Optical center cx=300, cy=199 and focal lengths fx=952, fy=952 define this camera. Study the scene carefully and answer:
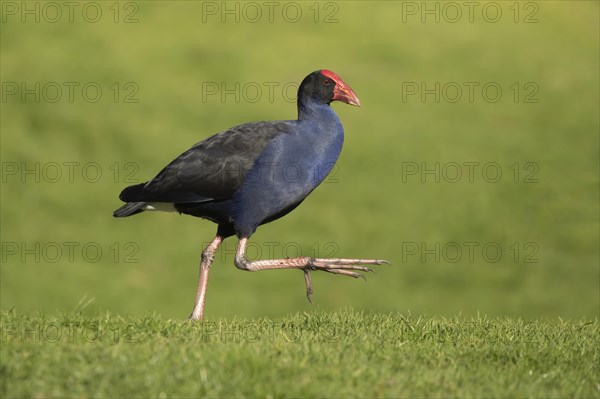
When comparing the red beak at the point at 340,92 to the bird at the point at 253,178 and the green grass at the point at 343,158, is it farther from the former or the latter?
the green grass at the point at 343,158

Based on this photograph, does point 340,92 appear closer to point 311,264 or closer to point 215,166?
point 215,166

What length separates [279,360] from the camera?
21.8 ft

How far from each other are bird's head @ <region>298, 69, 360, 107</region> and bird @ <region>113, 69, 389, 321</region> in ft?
0.35

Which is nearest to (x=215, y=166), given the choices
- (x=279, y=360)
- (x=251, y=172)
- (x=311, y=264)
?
(x=251, y=172)

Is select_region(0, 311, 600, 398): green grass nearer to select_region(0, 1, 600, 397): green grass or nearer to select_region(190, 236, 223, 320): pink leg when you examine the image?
select_region(190, 236, 223, 320): pink leg

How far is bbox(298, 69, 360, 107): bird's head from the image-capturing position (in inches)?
393

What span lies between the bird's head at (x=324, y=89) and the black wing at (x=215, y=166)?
0.52 meters

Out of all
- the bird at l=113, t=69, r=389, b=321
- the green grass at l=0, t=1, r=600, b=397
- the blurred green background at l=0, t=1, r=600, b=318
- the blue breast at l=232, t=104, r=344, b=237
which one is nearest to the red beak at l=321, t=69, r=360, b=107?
the bird at l=113, t=69, r=389, b=321

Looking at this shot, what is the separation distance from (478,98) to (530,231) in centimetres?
466

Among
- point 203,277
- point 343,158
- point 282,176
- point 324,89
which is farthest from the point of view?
point 343,158

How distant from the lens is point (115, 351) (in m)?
6.61

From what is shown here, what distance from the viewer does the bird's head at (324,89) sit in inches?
393

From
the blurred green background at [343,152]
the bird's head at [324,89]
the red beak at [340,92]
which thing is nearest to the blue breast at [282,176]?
the bird's head at [324,89]

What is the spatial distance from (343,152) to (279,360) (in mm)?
14489
